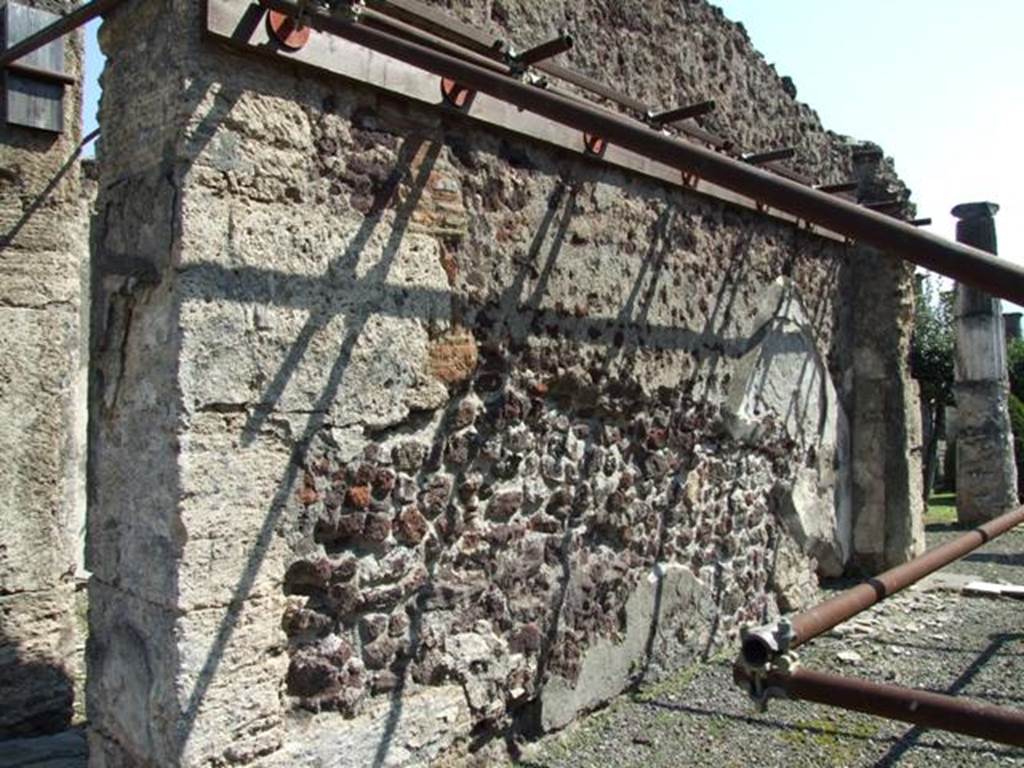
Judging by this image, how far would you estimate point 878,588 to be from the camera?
272 cm

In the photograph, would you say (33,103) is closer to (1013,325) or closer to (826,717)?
(826,717)

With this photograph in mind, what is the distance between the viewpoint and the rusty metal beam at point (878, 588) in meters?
2.22

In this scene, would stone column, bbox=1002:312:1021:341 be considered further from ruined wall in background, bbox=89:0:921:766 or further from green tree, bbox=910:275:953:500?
ruined wall in background, bbox=89:0:921:766

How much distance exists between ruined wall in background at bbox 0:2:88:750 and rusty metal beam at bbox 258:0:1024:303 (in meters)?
1.85

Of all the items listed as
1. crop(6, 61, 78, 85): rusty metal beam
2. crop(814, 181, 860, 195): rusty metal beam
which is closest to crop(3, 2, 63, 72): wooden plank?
crop(6, 61, 78, 85): rusty metal beam

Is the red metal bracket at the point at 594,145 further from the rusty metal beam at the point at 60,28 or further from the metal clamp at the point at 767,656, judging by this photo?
the metal clamp at the point at 767,656

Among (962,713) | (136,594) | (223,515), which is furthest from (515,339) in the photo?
(962,713)

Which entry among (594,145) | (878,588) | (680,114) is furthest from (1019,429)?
(878,588)

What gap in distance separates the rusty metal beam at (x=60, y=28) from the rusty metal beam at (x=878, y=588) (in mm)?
2600

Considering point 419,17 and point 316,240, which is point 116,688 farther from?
point 419,17

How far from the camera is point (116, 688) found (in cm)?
282

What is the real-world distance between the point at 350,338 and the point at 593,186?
1.59m

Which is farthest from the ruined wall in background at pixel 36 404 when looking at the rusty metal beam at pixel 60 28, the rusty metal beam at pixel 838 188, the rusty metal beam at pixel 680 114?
the rusty metal beam at pixel 838 188

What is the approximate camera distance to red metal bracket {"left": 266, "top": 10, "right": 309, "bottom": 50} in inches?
111
